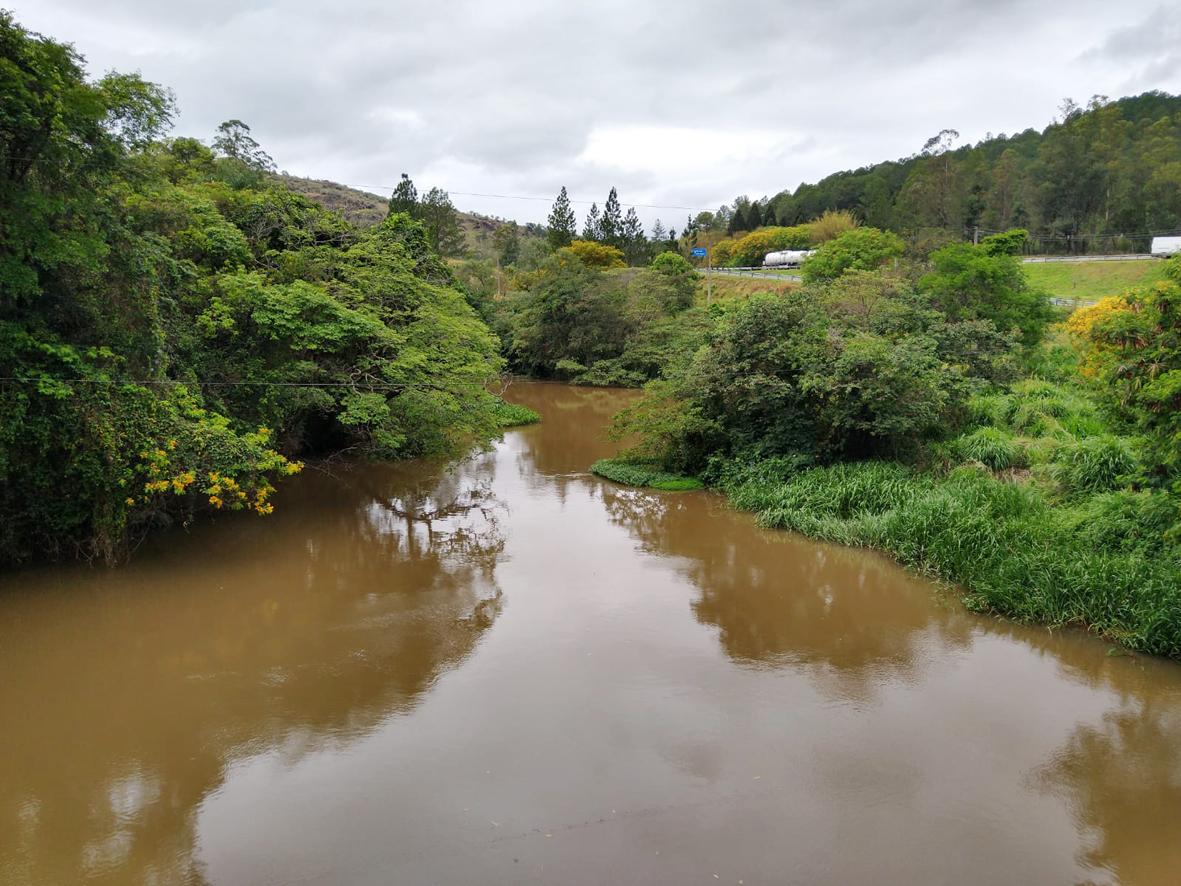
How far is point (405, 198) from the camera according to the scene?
155ft

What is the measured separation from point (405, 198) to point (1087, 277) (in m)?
36.7

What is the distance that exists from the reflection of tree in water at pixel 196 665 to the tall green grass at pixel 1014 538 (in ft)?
21.2

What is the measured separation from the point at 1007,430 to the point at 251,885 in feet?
51.3

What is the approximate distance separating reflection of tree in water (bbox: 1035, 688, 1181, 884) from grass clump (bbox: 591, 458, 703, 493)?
394 inches

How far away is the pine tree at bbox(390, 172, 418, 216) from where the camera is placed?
46.2 meters

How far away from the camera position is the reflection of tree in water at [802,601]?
9.70 metres

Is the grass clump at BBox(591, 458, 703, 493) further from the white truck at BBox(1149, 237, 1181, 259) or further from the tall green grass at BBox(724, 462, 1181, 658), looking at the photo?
the white truck at BBox(1149, 237, 1181, 259)

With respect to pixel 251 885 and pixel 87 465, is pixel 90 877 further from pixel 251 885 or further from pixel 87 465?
pixel 87 465

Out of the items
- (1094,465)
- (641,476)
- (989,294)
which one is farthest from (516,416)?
(1094,465)

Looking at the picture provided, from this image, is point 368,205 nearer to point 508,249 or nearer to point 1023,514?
point 508,249

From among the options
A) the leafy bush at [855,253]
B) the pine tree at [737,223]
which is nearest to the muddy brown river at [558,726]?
the leafy bush at [855,253]

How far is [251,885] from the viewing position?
18.7 ft

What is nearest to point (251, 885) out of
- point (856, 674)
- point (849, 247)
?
point (856, 674)

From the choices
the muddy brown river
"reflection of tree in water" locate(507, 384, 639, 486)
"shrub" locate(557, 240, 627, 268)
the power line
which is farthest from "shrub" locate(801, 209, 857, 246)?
the muddy brown river
